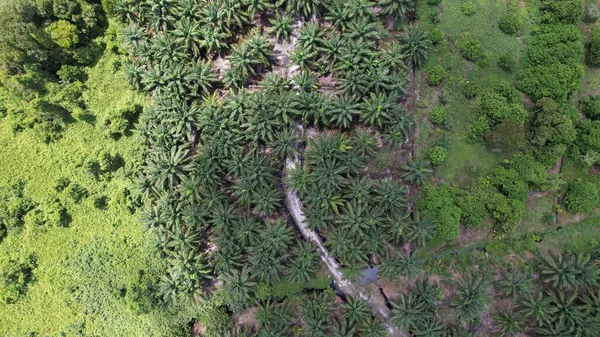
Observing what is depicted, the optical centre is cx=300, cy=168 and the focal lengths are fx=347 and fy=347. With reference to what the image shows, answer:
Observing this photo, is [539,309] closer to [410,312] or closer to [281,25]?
[410,312]

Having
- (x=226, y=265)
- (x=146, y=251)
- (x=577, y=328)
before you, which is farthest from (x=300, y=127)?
(x=577, y=328)

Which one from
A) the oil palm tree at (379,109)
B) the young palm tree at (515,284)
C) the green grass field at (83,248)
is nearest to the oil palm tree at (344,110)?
the oil palm tree at (379,109)

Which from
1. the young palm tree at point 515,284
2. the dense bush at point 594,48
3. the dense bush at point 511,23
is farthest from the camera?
the dense bush at point 511,23

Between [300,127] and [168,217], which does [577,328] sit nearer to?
[300,127]

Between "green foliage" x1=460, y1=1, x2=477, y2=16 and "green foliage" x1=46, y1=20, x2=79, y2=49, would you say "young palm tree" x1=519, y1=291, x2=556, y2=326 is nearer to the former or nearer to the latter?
"green foliage" x1=460, y1=1, x2=477, y2=16

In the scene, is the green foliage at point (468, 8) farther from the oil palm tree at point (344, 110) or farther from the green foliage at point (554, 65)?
the oil palm tree at point (344, 110)

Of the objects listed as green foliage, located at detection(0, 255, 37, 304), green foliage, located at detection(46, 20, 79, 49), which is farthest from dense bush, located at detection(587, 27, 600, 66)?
green foliage, located at detection(0, 255, 37, 304)

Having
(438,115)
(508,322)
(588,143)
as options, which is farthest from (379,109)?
(508,322)
